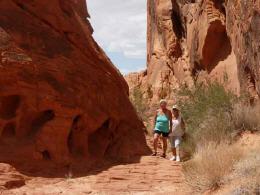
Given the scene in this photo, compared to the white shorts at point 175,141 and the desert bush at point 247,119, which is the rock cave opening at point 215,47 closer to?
the desert bush at point 247,119

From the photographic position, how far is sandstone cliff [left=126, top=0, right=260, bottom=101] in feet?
49.0

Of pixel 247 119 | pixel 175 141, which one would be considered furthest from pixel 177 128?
pixel 247 119

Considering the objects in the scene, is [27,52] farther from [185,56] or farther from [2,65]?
[185,56]

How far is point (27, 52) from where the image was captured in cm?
983

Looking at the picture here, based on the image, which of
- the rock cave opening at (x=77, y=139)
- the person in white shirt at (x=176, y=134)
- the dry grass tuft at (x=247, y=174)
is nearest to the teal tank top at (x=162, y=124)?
the person in white shirt at (x=176, y=134)

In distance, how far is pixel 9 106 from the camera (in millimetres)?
9578

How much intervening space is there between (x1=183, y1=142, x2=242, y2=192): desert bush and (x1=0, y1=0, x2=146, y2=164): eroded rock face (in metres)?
2.68

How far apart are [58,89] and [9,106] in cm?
97

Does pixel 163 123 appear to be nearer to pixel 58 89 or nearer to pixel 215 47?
pixel 58 89

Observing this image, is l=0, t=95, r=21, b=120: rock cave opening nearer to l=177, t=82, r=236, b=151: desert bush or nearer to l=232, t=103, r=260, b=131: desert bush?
l=177, t=82, r=236, b=151: desert bush

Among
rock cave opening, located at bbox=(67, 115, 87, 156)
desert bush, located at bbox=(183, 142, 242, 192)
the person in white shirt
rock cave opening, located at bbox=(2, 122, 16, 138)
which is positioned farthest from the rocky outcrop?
rock cave opening, located at bbox=(2, 122, 16, 138)

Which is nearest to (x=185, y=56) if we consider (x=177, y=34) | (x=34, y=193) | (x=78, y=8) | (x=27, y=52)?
(x=177, y=34)

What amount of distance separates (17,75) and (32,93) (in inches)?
16.7

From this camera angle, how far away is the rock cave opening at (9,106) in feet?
30.8
